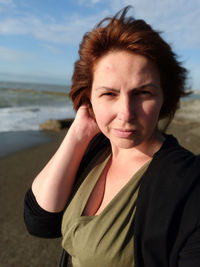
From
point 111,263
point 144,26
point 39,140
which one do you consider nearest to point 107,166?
point 111,263

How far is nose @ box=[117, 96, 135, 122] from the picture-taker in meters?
1.35

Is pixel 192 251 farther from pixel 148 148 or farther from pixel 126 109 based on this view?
pixel 126 109

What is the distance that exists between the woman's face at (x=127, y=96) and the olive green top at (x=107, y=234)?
0.93 feet

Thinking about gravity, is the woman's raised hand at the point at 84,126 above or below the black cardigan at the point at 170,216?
above

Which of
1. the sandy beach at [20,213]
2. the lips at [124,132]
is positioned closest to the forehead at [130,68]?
the lips at [124,132]

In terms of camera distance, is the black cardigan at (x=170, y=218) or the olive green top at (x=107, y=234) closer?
the black cardigan at (x=170, y=218)

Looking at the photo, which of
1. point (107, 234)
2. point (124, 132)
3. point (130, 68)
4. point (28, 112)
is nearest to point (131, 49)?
point (130, 68)

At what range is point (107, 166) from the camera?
1.79 metres

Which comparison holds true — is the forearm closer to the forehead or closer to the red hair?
the red hair

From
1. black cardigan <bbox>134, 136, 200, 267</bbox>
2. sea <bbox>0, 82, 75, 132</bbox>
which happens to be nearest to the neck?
black cardigan <bbox>134, 136, 200, 267</bbox>

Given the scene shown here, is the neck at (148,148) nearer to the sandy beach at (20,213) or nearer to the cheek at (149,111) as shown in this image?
the cheek at (149,111)

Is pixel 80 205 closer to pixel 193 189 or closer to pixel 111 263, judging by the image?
pixel 111 263

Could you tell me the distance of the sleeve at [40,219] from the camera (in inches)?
65.4

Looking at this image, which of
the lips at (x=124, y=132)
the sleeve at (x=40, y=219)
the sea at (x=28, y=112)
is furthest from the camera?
the sea at (x=28, y=112)
